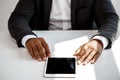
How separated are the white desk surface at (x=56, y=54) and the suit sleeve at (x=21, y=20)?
0.15ft

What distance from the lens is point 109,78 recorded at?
81cm

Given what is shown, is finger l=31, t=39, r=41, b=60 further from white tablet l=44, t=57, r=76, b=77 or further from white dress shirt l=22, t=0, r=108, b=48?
white dress shirt l=22, t=0, r=108, b=48

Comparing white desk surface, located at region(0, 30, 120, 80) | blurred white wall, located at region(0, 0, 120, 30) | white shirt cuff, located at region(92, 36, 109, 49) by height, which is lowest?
blurred white wall, located at region(0, 0, 120, 30)

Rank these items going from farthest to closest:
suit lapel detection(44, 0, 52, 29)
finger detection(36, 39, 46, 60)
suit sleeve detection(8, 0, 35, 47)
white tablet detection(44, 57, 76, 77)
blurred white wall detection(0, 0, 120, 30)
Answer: blurred white wall detection(0, 0, 120, 30) → suit lapel detection(44, 0, 52, 29) → suit sleeve detection(8, 0, 35, 47) → finger detection(36, 39, 46, 60) → white tablet detection(44, 57, 76, 77)

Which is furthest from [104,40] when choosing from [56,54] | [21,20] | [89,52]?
[21,20]

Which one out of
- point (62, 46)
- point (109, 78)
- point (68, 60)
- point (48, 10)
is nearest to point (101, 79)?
point (109, 78)

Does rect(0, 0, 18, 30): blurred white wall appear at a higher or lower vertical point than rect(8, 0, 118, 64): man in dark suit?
lower

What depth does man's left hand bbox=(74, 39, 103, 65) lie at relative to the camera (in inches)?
35.5

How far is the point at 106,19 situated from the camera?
3.68 ft

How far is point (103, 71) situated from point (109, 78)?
41 millimetres

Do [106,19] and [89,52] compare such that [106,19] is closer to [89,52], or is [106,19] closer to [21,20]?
[89,52]

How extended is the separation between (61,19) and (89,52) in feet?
1.28

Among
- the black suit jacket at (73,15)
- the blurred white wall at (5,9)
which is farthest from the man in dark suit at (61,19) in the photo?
the blurred white wall at (5,9)

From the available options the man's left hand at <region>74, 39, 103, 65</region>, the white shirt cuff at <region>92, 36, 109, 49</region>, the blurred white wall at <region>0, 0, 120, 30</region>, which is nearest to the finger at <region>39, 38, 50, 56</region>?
the man's left hand at <region>74, 39, 103, 65</region>
